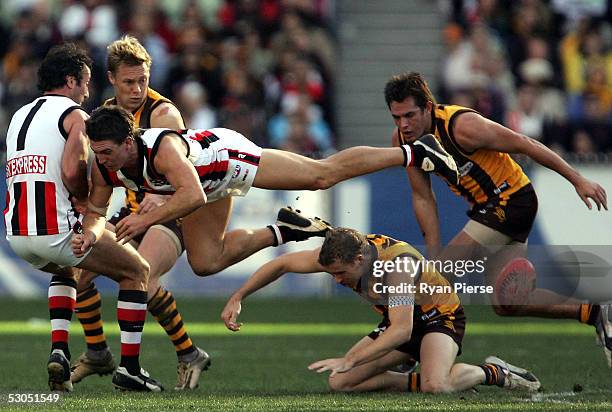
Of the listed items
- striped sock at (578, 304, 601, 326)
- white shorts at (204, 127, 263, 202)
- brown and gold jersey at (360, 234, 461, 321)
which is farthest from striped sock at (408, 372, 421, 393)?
white shorts at (204, 127, 263, 202)

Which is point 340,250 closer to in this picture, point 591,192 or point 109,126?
point 109,126

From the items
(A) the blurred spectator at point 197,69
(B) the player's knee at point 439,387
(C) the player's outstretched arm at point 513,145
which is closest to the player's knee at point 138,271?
(B) the player's knee at point 439,387

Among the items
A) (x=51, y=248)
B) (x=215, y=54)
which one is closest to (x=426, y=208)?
(x=51, y=248)

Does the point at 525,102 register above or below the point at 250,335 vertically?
above

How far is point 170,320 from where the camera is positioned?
A: 30.9 ft

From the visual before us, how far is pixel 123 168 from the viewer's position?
326 inches

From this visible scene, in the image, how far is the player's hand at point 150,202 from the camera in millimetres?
8648

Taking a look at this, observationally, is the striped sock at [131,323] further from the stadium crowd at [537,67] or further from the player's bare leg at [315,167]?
the stadium crowd at [537,67]

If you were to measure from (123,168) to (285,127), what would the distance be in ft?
32.1

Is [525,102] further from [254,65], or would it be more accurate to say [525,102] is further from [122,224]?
[122,224]

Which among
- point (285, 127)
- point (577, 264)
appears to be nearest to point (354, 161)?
point (577, 264)

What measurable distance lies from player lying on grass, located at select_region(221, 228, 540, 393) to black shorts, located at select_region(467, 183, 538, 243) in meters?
1.13

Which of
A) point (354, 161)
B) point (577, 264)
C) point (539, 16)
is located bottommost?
point (577, 264)

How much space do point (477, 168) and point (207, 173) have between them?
2.15 metres
